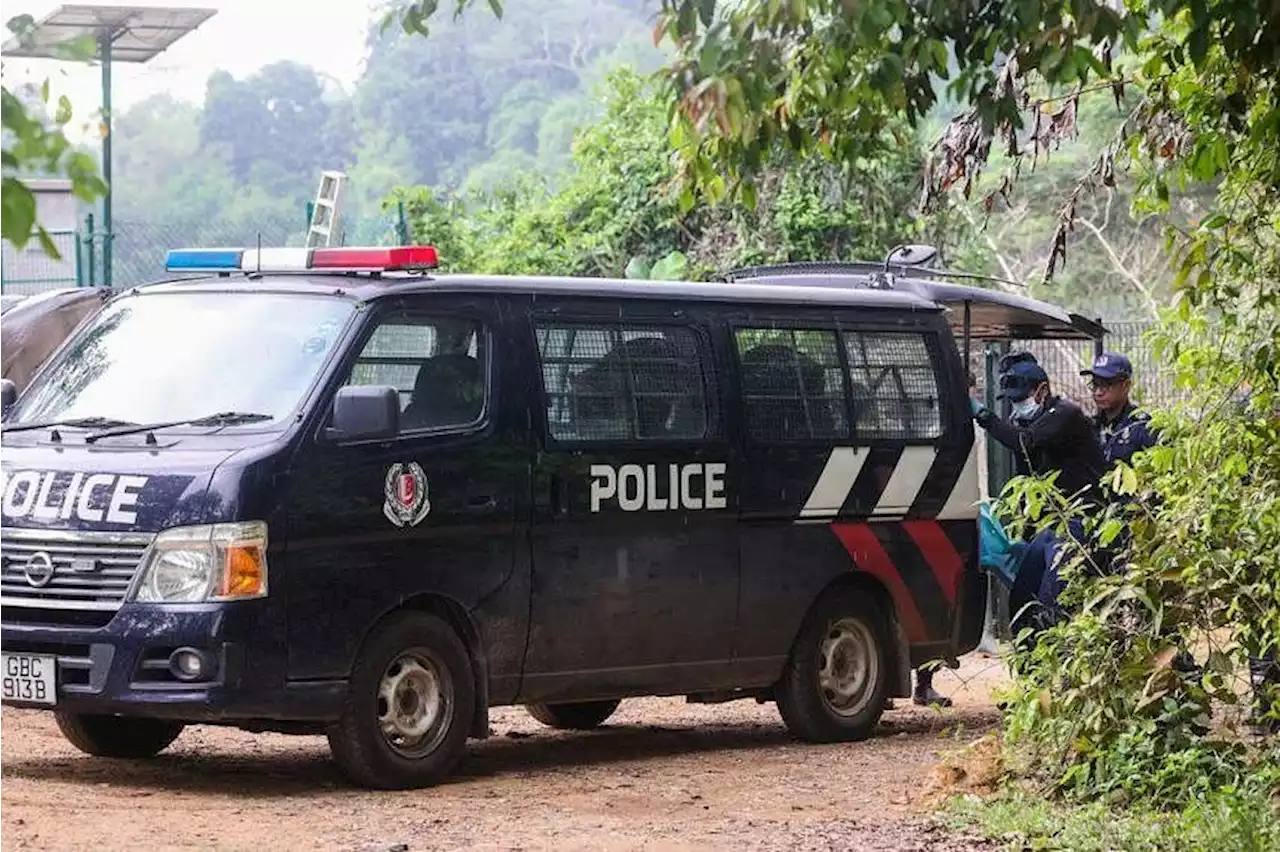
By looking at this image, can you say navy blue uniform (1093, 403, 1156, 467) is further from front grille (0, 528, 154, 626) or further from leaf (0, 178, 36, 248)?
leaf (0, 178, 36, 248)

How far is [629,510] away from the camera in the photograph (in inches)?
410

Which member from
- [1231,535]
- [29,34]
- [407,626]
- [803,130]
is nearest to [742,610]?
[407,626]

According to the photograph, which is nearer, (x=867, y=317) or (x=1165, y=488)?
(x=1165, y=488)

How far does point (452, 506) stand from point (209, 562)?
44.1 inches

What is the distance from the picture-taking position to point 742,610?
11.0 m

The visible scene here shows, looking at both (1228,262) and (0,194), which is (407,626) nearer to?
(1228,262)

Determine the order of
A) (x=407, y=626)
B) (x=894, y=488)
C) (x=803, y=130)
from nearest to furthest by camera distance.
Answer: (x=803, y=130) → (x=407, y=626) → (x=894, y=488)

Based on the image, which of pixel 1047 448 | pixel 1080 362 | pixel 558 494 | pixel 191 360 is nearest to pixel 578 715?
pixel 558 494

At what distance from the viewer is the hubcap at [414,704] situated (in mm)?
9453

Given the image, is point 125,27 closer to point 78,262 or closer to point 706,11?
point 78,262

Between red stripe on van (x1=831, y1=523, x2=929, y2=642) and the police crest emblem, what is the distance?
2.63 meters

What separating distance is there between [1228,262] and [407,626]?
3.44 meters

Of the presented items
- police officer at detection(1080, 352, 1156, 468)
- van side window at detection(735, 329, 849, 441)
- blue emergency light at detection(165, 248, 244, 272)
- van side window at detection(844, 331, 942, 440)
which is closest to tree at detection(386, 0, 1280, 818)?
police officer at detection(1080, 352, 1156, 468)

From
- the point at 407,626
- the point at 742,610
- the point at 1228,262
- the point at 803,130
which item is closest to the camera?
the point at 803,130
